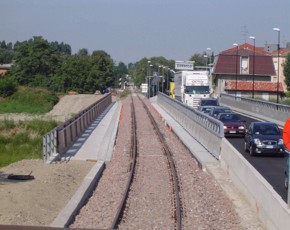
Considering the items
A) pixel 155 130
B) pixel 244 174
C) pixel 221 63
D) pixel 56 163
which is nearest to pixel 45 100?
pixel 221 63

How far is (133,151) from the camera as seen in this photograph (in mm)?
33219

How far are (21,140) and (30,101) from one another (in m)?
62.4

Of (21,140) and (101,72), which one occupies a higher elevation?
(101,72)

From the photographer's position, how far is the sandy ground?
15.0m

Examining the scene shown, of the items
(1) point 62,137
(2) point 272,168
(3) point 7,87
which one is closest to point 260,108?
(1) point 62,137

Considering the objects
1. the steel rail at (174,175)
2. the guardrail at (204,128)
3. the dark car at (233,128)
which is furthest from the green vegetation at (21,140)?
the dark car at (233,128)

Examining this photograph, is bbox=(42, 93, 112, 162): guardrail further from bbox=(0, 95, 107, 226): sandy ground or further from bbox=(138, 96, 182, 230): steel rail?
bbox=(138, 96, 182, 230): steel rail

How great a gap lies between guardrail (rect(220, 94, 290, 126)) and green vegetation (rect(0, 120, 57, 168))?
16426mm

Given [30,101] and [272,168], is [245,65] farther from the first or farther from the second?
[272,168]

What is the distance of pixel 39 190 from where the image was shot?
1869 cm

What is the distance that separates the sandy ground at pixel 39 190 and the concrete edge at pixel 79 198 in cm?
23

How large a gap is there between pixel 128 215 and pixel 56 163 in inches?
379

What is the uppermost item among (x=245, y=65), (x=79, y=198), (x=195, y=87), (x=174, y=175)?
(x=245, y=65)

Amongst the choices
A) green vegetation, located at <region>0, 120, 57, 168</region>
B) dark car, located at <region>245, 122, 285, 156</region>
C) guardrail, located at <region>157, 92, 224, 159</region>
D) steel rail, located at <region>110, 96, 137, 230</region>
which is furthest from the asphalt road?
green vegetation, located at <region>0, 120, 57, 168</region>
